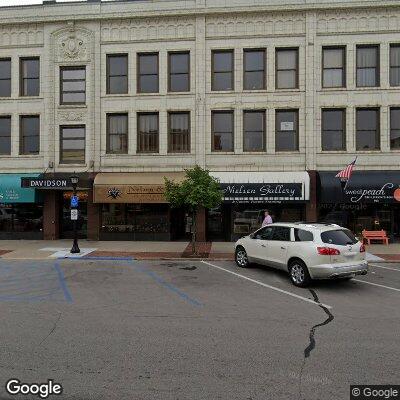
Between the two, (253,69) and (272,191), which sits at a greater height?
(253,69)

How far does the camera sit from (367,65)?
1917 centimetres

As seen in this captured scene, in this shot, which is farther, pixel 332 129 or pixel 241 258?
pixel 332 129

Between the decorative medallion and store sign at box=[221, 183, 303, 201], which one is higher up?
the decorative medallion

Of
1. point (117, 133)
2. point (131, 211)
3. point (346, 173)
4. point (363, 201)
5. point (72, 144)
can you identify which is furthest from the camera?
point (72, 144)

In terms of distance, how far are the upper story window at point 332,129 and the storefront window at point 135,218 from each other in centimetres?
920

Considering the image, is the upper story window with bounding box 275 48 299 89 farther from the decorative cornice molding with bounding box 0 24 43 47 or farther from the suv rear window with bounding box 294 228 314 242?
the decorative cornice molding with bounding box 0 24 43 47

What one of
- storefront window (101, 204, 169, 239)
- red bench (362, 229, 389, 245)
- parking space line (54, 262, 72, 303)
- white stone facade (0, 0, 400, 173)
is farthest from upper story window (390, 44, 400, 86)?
parking space line (54, 262, 72, 303)

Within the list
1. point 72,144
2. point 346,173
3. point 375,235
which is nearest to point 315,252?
point 346,173

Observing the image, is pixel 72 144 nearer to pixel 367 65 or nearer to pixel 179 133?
pixel 179 133

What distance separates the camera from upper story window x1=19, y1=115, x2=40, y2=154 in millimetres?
20625

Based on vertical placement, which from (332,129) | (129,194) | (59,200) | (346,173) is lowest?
(59,200)

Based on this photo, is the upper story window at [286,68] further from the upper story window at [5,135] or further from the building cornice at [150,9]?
the upper story window at [5,135]

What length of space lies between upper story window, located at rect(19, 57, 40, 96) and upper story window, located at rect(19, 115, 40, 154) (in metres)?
1.40

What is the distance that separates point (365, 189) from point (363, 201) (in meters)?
0.60
